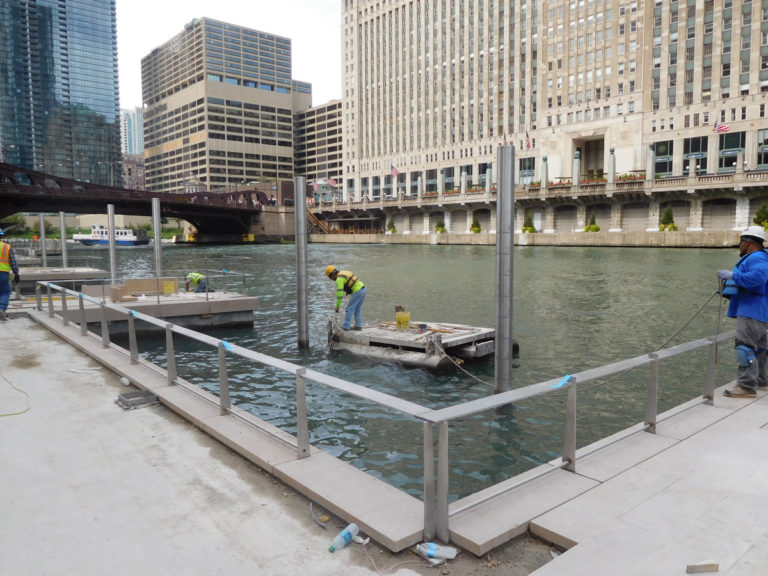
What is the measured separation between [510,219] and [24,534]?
840 cm

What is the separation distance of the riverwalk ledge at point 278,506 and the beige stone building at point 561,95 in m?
70.9

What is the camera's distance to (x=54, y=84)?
187750 millimetres

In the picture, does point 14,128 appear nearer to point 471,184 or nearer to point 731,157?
point 471,184

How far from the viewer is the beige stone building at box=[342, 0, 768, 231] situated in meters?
72.8

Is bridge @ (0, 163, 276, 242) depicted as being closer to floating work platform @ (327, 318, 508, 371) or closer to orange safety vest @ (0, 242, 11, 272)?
orange safety vest @ (0, 242, 11, 272)

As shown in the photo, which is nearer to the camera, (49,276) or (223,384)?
(223,384)

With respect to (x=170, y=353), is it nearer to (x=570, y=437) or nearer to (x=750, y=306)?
(x=570, y=437)

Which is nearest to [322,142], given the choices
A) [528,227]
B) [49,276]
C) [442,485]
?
[528,227]

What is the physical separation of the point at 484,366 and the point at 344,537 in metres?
10.6

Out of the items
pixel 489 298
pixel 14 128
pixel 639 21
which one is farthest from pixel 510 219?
pixel 14 128

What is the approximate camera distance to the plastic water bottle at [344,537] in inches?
159

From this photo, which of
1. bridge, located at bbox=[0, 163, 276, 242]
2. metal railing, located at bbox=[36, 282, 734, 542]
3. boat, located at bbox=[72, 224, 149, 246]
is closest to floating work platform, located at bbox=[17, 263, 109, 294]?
metal railing, located at bbox=[36, 282, 734, 542]

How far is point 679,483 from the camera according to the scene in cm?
498

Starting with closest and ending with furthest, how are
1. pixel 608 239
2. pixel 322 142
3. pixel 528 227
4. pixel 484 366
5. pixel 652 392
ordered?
1. pixel 652 392
2. pixel 484 366
3. pixel 608 239
4. pixel 528 227
5. pixel 322 142
